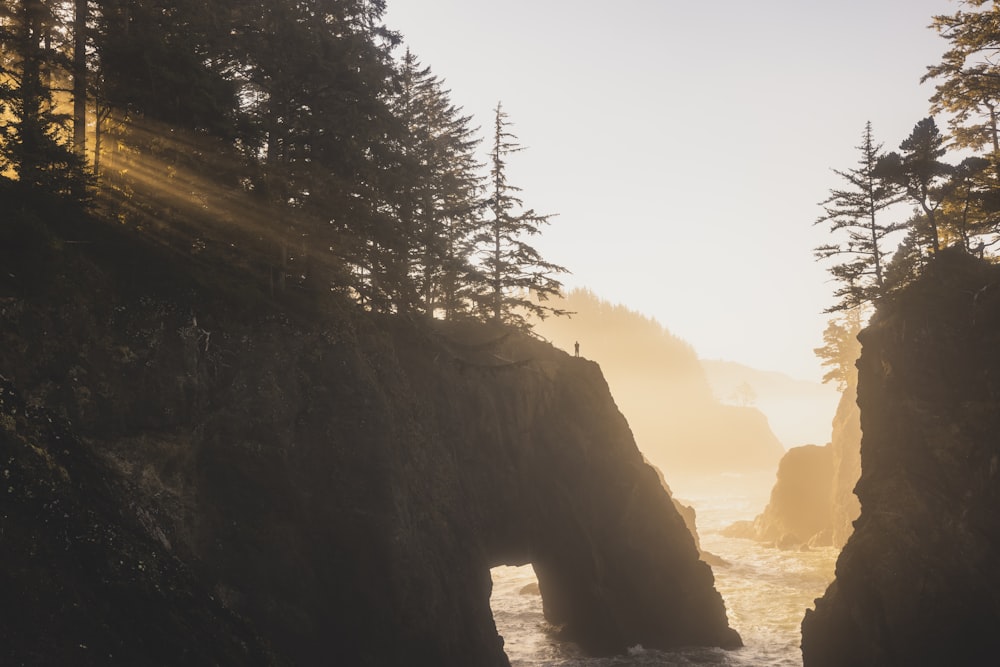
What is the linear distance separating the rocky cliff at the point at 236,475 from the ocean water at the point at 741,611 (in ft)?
23.1

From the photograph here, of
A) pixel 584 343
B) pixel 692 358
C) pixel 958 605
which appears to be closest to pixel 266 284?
pixel 958 605

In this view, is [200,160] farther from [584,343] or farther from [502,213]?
[584,343]

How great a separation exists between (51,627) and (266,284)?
556 inches

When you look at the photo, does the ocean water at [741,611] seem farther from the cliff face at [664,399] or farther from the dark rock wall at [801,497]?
the cliff face at [664,399]

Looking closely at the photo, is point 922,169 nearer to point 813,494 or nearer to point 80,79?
point 80,79

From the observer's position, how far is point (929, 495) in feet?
68.2

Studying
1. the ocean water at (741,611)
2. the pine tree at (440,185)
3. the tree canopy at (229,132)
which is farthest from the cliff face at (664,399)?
the tree canopy at (229,132)

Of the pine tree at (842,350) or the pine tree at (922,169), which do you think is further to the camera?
the pine tree at (842,350)

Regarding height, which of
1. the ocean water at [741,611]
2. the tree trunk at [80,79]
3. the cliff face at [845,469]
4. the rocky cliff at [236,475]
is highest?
the tree trunk at [80,79]

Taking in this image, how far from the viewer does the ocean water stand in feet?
95.2

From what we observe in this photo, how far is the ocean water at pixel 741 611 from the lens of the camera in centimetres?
2903

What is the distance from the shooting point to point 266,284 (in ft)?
63.0

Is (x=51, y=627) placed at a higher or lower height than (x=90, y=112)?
lower

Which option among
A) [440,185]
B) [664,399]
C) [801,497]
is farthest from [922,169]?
[664,399]
